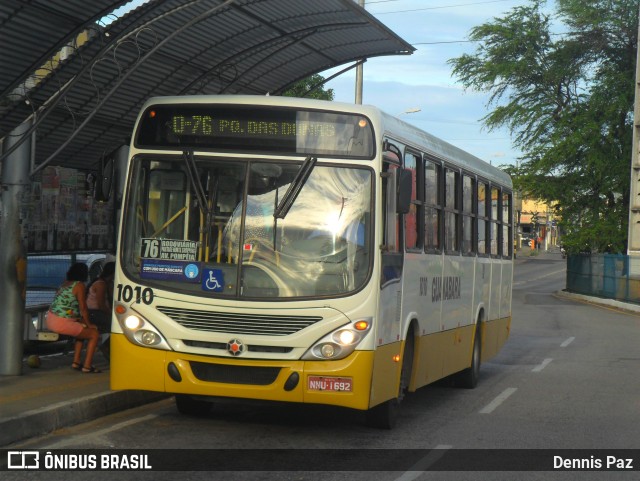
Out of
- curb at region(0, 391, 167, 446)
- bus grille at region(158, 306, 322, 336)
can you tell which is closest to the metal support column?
curb at region(0, 391, 167, 446)

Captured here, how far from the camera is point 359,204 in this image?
984 cm

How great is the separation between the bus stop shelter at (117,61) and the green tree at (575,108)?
120 feet

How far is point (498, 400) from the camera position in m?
13.9

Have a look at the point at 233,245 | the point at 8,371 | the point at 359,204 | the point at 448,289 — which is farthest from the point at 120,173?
the point at 448,289

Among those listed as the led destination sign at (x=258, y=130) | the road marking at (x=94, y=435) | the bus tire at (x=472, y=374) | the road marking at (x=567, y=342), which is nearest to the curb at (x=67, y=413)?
the road marking at (x=94, y=435)

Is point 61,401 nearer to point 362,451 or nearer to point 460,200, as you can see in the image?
point 362,451

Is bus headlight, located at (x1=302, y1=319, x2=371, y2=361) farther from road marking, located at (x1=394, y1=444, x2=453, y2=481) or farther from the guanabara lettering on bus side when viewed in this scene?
the guanabara lettering on bus side

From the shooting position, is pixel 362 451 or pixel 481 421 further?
pixel 481 421

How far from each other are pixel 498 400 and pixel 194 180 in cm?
571

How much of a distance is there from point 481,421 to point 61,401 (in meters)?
A: 4.31

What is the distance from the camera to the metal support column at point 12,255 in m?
12.5

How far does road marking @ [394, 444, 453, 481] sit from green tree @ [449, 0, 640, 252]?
4366cm

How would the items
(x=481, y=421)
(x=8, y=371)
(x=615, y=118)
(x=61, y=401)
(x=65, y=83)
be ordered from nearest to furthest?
(x=61, y=401)
(x=481, y=421)
(x=8, y=371)
(x=65, y=83)
(x=615, y=118)

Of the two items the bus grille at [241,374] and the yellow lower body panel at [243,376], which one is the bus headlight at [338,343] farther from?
the bus grille at [241,374]
